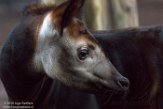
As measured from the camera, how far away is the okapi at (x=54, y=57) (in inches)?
110

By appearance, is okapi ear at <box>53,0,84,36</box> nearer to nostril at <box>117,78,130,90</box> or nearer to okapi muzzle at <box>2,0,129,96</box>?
okapi muzzle at <box>2,0,129,96</box>

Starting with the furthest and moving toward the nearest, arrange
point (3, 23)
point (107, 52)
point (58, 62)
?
point (3, 23) → point (107, 52) → point (58, 62)

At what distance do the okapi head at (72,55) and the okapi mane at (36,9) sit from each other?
9 centimetres

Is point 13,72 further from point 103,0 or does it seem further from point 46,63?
point 103,0

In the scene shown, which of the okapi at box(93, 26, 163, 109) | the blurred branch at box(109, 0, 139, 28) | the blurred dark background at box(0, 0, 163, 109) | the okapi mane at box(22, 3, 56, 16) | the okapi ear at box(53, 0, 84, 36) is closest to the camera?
the okapi ear at box(53, 0, 84, 36)

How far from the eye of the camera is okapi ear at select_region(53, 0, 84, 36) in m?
2.77

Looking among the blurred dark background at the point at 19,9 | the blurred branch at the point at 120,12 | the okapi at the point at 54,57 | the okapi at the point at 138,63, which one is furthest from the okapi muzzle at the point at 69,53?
the blurred dark background at the point at 19,9

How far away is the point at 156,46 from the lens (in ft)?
10.4

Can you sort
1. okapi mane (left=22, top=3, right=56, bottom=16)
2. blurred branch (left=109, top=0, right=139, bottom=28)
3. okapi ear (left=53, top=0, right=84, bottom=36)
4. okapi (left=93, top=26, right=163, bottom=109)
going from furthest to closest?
blurred branch (left=109, top=0, right=139, bottom=28), okapi (left=93, top=26, right=163, bottom=109), okapi mane (left=22, top=3, right=56, bottom=16), okapi ear (left=53, top=0, right=84, bottom=36)

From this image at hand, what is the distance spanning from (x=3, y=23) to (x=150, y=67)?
4.94 metres

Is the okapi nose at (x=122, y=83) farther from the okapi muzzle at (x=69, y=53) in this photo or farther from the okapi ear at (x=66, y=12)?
the okapi ear at (x=66, y=12)

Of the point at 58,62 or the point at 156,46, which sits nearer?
the point at 58,62

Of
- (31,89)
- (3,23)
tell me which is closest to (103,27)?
(31,89)

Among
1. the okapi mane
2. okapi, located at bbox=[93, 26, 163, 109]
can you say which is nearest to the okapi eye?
the okapi mane
